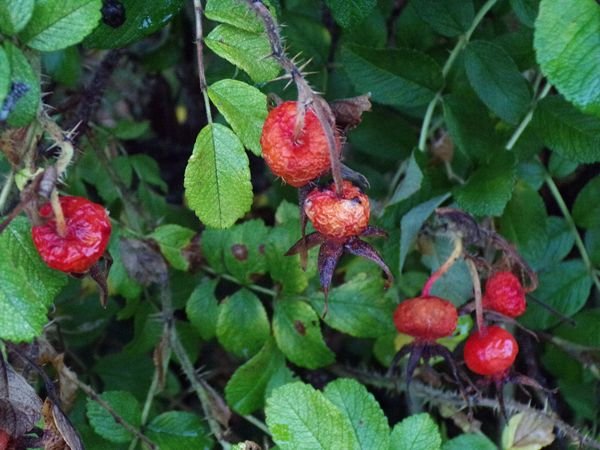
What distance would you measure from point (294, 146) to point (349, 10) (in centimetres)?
39

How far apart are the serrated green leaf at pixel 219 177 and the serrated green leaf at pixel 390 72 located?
53cm

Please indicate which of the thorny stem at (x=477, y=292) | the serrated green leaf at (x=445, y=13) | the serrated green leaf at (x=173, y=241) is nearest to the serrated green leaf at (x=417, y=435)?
the thorny stem at (x=477, y=292)

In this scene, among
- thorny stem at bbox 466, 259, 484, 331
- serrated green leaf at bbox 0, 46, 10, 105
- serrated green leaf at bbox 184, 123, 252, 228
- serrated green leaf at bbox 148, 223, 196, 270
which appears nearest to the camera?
serrated green leaf at bbox 0, 46, 10, 105

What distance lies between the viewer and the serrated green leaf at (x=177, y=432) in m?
1.60

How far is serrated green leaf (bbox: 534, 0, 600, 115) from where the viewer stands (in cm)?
112

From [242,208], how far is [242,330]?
481mm

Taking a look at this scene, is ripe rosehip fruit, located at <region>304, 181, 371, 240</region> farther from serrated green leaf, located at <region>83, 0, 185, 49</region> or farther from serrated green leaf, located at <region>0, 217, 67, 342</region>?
serrated green leaf, located at <region>83, 0, 185, 49</region>

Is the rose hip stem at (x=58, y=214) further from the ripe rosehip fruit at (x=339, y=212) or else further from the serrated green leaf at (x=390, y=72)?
the serrated green leaf at (x=390, y=72)

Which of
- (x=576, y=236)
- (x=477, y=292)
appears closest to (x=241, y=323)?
(x=477, y=292)

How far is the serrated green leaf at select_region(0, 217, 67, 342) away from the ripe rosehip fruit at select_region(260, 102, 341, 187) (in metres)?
0.37

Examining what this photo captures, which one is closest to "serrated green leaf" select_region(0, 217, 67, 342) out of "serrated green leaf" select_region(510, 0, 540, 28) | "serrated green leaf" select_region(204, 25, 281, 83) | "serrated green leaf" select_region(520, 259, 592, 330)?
"serrated green leaf" select_region(204, 25, 281, 83)

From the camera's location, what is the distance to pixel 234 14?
127 centimetres

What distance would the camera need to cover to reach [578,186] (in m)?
2.20

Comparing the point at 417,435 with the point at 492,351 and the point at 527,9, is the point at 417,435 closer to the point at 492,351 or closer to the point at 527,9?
the point at 492,351
